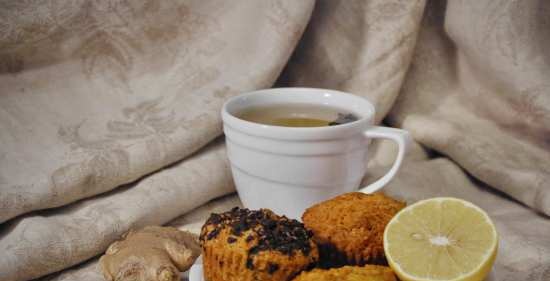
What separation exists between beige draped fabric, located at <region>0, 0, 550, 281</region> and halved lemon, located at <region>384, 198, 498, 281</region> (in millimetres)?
214

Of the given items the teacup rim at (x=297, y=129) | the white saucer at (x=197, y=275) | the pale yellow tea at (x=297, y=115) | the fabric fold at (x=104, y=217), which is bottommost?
the fabric fold at (x=104, y=217)

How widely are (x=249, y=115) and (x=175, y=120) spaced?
0.62ft

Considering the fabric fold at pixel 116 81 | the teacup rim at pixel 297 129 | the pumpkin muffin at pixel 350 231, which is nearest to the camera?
the pumpkin muffin at pixel 350 231

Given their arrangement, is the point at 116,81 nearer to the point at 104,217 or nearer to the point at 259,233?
the point at 104,217

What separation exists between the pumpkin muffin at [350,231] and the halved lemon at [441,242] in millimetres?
59

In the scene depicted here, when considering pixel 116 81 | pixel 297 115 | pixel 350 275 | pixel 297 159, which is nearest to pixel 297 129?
pixel 297 159

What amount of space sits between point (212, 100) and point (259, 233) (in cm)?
55

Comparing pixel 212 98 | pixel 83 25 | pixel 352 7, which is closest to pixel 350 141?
pixel 212 98

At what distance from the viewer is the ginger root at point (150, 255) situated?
3.52ft

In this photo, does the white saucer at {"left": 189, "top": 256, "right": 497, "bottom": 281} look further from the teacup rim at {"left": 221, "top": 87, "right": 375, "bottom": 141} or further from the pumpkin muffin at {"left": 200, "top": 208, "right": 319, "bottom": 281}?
the teacup rim at {"left": 221, "top": 87, "right": 375, "bottom": 141}

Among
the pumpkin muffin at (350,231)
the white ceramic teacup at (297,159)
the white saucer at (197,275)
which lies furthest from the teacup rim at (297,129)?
the white saucer at (197,275)

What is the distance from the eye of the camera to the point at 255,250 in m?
0.96

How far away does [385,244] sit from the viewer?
974mm

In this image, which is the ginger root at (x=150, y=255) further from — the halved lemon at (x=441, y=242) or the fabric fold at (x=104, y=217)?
the halved lemon at (x=441, y=242)
